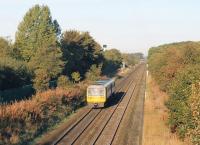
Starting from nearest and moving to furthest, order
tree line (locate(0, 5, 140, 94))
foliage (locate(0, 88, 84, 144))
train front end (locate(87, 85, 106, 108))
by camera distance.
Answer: foliage (locate(0, 88, 84, 144)) → train front end (locate(87, 85, 106, 108)) → tree line (locate(0, 5, 140, 94))

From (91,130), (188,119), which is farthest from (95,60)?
(188,119)

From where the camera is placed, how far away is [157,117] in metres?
34.1

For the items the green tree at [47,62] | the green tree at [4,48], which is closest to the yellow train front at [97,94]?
the green tree at [47,62]

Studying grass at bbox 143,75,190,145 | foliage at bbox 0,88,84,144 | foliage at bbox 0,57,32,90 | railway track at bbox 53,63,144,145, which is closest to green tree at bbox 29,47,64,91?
foliage at bbox 0,57,32,90

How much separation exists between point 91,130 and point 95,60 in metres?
45.9

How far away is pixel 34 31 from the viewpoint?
58406 mm

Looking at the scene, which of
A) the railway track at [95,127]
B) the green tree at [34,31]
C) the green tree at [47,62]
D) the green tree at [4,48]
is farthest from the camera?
the green tree at [34,31]

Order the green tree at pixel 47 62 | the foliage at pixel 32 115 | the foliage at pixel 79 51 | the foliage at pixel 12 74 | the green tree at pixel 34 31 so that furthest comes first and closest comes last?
the foliage at pixel 79 51, the green tree at pixel 34 31, the green tree at pixel 47 62, the foliage at pixel 12 74, the foliage at pixel 32 115

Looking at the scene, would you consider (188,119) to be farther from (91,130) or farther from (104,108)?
(104,108)

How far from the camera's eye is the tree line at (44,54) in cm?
4191

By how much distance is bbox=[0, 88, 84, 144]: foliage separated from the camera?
80.1 ft

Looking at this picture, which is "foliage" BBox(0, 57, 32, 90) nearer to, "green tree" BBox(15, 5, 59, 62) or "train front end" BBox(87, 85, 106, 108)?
"train front end" BBox(87, 85, 106, 108)

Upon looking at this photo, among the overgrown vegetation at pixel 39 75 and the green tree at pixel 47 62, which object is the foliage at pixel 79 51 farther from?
the green tree at pixel 47 62

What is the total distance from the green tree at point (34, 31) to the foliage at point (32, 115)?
2039 cm
